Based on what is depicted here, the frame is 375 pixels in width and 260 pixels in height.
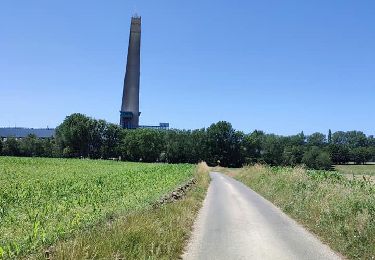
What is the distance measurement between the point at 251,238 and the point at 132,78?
146559 mm

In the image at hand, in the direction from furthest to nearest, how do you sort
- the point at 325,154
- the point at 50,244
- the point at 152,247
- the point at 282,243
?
the point at 325,154 → the point at 282,243 → the point at 152,247 → the point at 50,244

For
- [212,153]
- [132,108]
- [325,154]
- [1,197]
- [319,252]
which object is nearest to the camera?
[319,252]

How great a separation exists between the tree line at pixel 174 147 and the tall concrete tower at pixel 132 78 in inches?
341

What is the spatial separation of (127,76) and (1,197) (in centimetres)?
14030

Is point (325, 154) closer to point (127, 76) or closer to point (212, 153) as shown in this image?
point (212, 153)

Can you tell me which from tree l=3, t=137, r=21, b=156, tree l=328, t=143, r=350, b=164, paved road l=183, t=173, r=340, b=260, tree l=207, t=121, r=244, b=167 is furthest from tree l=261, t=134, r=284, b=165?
paved road l=183, t=173, r=340, b=260

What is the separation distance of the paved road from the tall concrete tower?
459 ft

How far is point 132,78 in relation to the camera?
158500 millimetres

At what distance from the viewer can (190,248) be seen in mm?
12844

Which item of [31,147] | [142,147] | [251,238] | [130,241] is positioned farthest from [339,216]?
[31,147]

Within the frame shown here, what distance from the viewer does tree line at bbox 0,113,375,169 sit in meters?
150

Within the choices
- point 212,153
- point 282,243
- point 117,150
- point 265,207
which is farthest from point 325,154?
point 282,243

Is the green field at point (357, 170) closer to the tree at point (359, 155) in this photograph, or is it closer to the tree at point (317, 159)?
A: the tree at point (317, 159)

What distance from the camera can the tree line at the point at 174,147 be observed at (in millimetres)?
150125
